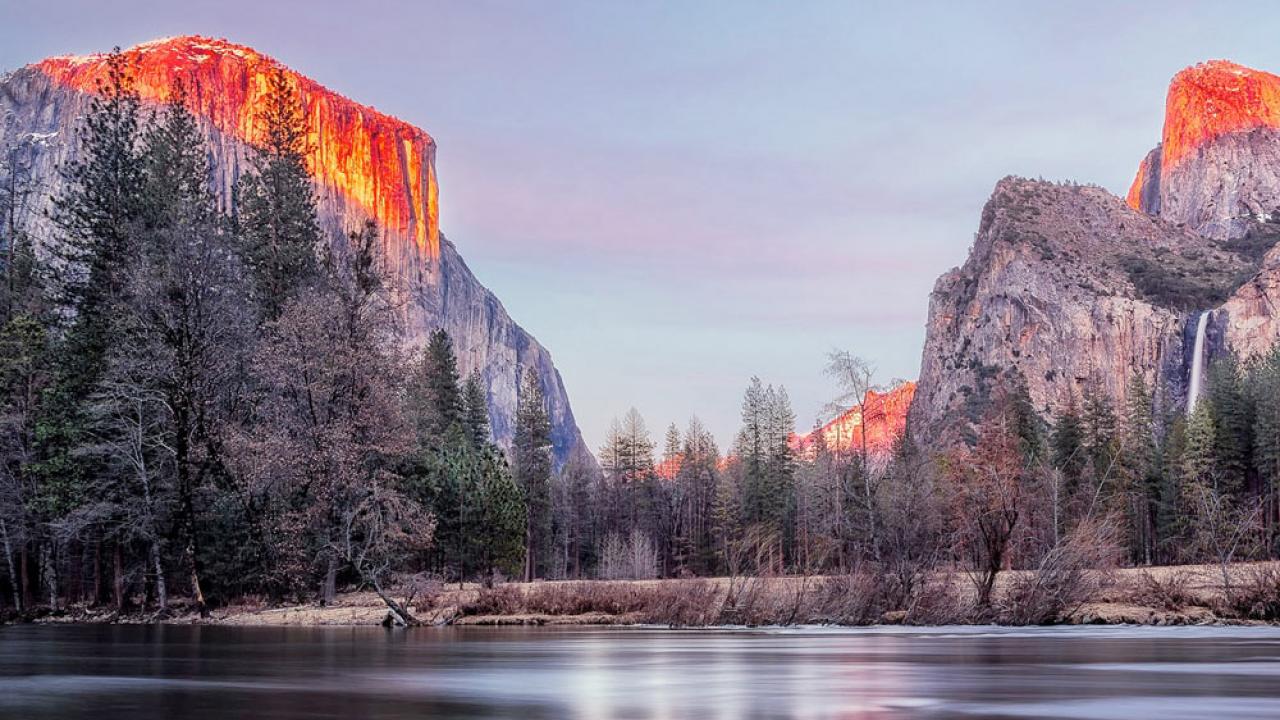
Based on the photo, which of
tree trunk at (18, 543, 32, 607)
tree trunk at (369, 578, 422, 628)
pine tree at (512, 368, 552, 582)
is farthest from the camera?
pine tree at (512, 368, 552, 582)

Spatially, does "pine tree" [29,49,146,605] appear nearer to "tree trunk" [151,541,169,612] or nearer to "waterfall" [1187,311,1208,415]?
"tree trunk" [151,541,169,612]

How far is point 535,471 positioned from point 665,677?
92422mm

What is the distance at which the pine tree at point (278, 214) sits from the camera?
56.5 meters

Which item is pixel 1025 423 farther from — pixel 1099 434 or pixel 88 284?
pixel 88 284

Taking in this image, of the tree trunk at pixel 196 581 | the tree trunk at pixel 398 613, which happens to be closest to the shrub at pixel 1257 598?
the tree trunk at pixel 398 613

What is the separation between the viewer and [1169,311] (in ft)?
624

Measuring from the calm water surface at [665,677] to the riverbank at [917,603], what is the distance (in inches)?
141

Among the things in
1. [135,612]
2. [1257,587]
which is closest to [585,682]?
[1257,587]

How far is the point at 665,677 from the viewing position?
14.9 metres

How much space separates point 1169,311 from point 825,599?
591ft

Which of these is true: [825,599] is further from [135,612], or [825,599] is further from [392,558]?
[135,612]

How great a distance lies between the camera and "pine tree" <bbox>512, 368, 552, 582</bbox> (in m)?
106

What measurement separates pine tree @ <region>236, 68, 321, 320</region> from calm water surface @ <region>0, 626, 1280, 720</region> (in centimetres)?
3290

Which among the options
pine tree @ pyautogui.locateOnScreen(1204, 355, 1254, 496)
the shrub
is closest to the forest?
the shrub
